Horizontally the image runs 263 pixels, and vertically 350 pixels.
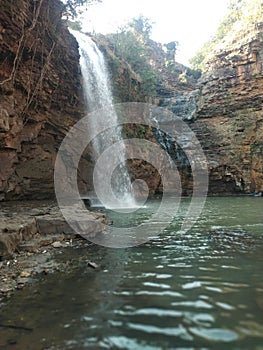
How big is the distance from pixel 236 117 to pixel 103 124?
9898 mm

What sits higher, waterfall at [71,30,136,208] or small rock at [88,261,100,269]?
waterfall at [71,30,136,208]

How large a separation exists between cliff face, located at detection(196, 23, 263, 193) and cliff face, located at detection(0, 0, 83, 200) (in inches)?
410

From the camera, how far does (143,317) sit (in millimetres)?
2826

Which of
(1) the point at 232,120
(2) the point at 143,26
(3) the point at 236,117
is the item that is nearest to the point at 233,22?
(2) the point at 143,26

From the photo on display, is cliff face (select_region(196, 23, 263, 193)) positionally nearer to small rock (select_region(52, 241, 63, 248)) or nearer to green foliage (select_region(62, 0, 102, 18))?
green foliage (select_region(62, 0, 102, 18))

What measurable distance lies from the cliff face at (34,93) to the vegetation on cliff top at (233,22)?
1486 centimetres

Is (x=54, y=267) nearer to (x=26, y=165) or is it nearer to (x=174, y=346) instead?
(x=174, y=346)

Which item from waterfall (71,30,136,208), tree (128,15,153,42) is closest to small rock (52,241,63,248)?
waterfall (71,30,136,208)

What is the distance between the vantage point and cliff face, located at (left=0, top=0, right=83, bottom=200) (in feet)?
28.7

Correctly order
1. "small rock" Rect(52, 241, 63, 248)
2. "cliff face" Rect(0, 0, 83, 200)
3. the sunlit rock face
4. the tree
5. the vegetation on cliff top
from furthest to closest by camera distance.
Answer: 1. the tree
2. the vegetation on cliff top
3. the sunlit rock face
4. "cliff face" Rect(0, 0, 83, 200)
5. "small rock" Rect(52, 241, 63, 248)

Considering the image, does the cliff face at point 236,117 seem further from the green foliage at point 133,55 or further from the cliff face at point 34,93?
the cliff face at point 34,93

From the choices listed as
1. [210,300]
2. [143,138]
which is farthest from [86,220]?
[143,138]

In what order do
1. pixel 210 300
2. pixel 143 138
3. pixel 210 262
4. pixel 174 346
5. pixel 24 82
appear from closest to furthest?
pixel 174 346 < pixel 210 300 < pixel 210 262 < pixel 24 82 < pixel 143 138

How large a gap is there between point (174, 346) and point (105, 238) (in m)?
4.26
